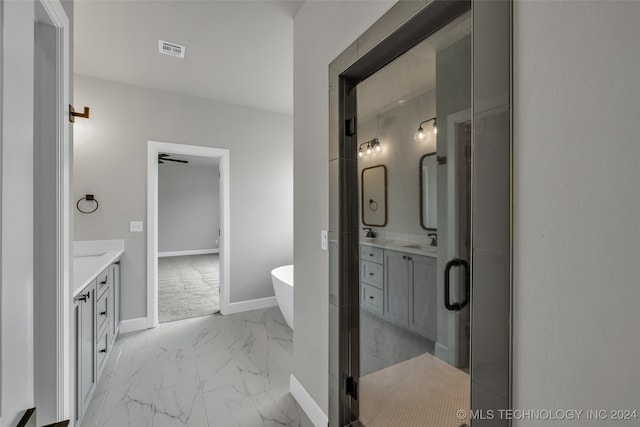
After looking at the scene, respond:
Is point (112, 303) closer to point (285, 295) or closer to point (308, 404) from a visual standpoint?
point (285, 295)

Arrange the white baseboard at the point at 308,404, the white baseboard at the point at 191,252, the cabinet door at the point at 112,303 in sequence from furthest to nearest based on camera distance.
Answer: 1. the white baseboard at the point at 191,252
2. the cabinet door at the point at 112,303
3. the white baseboard at the point at 308,404

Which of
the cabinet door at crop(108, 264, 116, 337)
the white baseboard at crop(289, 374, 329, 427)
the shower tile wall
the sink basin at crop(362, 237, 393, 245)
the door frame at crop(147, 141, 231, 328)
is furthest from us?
the door frame at crop(147, 141, 231, 328)

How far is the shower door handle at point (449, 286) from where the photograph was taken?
972mm

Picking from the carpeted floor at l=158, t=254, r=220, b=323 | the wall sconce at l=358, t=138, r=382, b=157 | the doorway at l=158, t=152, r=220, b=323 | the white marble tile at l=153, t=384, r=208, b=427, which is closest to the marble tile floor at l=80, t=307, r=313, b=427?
the white marble tile at l=153, t=384, r=208, b=427

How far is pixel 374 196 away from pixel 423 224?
0.34 m

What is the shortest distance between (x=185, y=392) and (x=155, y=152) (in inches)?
99.7

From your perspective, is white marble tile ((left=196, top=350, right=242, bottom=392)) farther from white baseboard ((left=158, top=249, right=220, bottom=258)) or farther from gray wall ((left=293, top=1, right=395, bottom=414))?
white baseboard ((left=158, top=249, right=220, bottom=258))

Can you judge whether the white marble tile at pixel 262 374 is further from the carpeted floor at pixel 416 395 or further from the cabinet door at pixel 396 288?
the cabinet door at pixel 396 288

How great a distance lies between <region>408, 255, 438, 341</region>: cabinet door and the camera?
1117 mm

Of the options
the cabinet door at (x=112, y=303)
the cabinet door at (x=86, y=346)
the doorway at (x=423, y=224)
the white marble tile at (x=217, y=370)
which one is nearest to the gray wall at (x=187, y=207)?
the cabinet door at (x=112, y=303)

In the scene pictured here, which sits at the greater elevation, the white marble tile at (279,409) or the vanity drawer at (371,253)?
the vanity drawer at (371,253)

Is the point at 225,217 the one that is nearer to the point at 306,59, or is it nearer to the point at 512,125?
the point at 306,59

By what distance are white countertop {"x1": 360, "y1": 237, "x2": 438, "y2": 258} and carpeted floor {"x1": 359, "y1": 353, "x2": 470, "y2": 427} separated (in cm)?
43

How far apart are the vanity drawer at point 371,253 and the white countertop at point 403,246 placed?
21 mm
